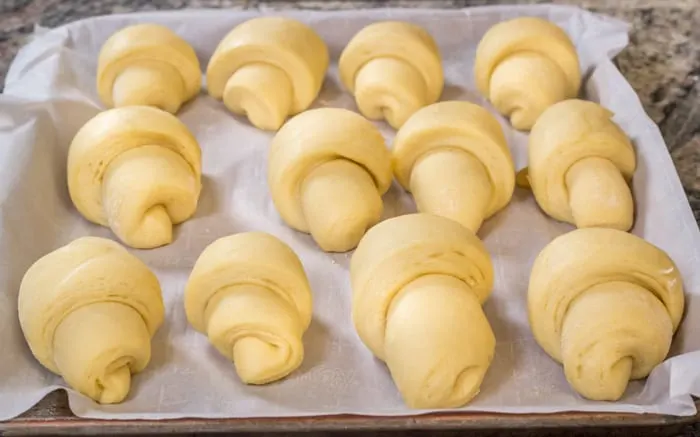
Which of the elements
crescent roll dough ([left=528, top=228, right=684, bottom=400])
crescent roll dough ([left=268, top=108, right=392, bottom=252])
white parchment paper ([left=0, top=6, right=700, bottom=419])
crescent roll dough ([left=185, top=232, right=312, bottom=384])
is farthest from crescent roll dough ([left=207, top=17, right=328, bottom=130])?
crescent roll dough ([left=528, top=228, right=684, bottom=400])

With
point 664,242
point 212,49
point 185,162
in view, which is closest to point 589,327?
point 664,242

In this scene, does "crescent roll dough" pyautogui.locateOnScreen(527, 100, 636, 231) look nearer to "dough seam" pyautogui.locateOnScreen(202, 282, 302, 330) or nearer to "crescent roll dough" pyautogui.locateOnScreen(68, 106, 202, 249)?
"dough seam" pyautogui.locateOnScreen(202, 282, 302, 330)

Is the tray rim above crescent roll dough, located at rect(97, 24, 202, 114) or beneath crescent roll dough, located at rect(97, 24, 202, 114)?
beneath

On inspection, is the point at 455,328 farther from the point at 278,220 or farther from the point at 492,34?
the point at 492,34

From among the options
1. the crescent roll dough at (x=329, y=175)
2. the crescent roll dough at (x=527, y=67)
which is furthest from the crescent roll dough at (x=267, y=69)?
the crescent roll dough at (x=527, y=67)

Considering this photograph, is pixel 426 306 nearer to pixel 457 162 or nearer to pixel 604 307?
pixel 604 307

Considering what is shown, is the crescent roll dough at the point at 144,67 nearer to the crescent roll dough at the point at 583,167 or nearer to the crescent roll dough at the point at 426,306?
the crescent roll dough at the point at 426,306

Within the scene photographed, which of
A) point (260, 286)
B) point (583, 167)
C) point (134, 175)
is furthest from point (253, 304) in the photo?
point (583, 167)
